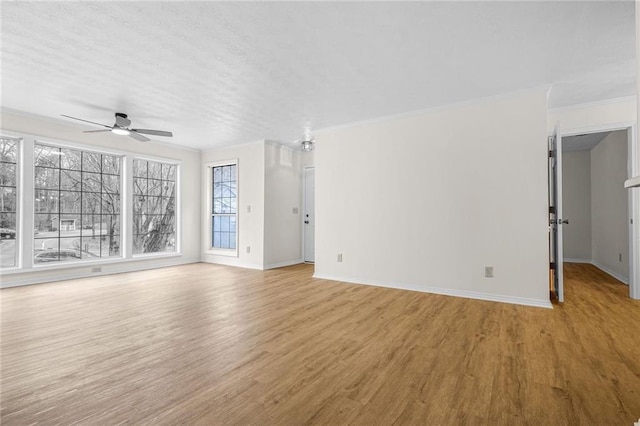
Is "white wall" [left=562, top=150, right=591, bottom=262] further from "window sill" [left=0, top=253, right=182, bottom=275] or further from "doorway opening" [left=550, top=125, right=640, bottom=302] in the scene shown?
"window sill" [left=0, top=253, right=182, bottom=275]

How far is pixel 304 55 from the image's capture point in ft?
8.84

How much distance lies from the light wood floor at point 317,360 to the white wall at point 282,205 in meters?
2.31

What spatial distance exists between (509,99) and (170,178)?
6.19 meters

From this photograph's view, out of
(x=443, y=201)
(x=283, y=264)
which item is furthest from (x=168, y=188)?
(x=443, y=201)

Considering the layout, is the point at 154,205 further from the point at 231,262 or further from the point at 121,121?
the point at 121,121

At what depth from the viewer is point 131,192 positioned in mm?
5527

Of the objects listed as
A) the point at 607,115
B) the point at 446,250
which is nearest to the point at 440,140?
the point at 446,250

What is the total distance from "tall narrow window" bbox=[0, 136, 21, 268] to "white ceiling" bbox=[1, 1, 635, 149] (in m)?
0.71

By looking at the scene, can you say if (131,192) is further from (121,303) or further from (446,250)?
(446,250)

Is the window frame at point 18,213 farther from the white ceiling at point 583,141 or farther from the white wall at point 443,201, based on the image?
the white ceiling at point 583,141

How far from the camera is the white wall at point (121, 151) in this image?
14.1 ft

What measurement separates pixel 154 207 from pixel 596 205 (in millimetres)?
8882

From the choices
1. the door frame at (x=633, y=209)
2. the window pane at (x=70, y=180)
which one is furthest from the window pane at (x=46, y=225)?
the door frame at (x=633, y=209)

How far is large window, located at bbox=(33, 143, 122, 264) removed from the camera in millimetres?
4598
